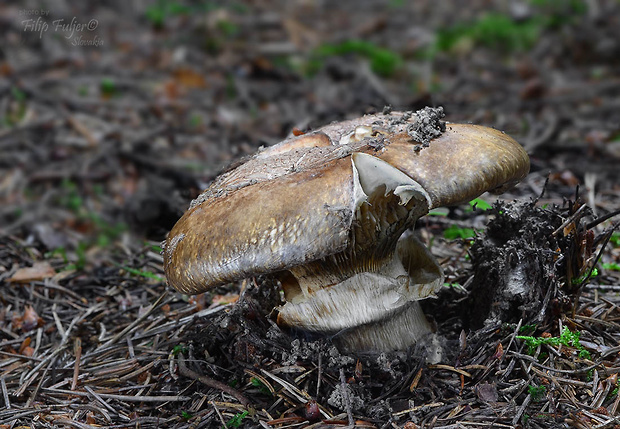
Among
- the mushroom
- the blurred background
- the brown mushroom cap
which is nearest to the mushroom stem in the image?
the mushroom

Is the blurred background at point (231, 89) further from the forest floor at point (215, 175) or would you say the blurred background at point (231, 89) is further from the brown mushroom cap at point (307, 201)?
the brown mushroom cap at point (307, 201)

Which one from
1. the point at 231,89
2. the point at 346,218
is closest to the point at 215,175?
the point at 346,218

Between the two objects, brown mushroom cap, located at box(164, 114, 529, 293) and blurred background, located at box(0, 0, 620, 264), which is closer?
brown mushroom cap, located at box(164, 114, 529, 293)

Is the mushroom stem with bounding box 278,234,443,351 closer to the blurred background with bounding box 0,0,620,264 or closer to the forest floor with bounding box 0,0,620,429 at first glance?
the forest floor with bounding box 0,0,620,429

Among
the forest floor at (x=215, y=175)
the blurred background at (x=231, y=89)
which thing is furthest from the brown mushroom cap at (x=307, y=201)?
the blurred background at (x=231, y=89)

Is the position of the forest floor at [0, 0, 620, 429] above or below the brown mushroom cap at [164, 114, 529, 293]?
below

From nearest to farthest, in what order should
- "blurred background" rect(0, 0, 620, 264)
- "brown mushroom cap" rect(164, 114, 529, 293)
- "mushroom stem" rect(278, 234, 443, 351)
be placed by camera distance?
"brown mushroom cap" rect(164, 114, 529, 293) < "mushroom stem" rect(278, 234, 443, 351) < "blurred background" rect(0, 0, 620, 264)
